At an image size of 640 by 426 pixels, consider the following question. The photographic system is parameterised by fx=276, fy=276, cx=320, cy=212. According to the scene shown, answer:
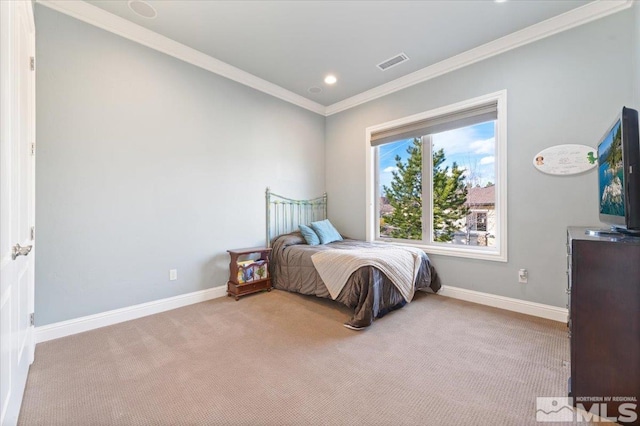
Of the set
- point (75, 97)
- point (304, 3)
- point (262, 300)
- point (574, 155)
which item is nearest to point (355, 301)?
point (262, 300)

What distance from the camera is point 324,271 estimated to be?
9.71 feet

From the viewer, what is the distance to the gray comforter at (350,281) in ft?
Result: 8.26

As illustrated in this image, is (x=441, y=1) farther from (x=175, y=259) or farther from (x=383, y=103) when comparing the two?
(x=175, y=259)

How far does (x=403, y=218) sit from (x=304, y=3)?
9.17 feet

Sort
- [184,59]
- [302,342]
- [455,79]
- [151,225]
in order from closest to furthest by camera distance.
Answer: [302,342] → [151,225] → [184,59] → [455,79]

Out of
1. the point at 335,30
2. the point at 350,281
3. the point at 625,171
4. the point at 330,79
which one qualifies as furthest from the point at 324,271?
the point at 330,79

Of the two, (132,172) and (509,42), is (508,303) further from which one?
(132,172)

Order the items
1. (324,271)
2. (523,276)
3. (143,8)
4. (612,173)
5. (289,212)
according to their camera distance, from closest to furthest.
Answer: (612,173) < (143,8) < (523,276) < (324,271) < (289,212)

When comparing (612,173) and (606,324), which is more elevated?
(612,173)

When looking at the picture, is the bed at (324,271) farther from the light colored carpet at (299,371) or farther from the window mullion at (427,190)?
the window mullion at (427,190)

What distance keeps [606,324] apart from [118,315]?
3.57m

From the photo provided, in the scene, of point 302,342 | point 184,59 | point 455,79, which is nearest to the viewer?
point 302,342

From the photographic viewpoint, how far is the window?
3.12 m

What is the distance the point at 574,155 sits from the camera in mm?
2537
